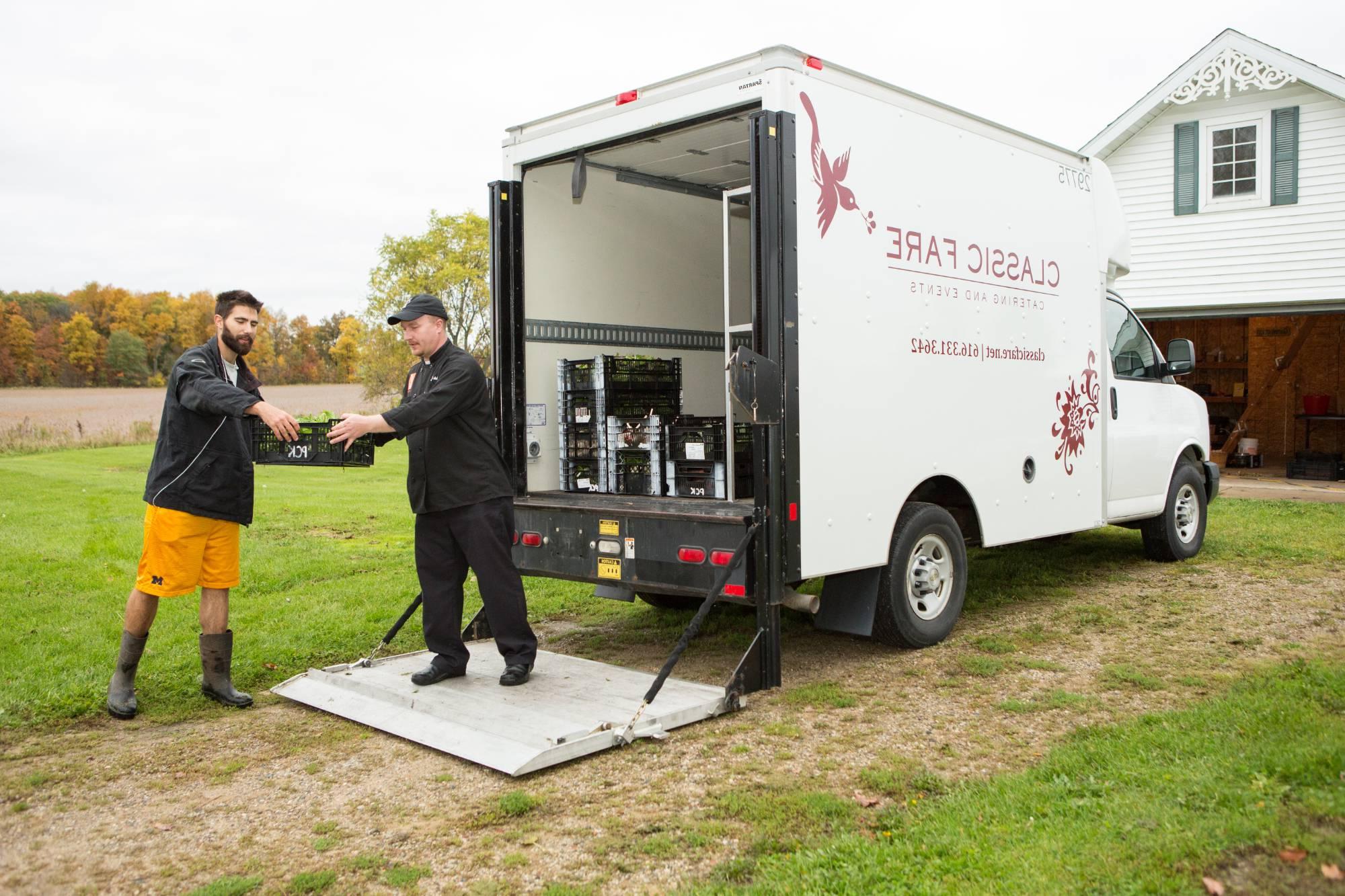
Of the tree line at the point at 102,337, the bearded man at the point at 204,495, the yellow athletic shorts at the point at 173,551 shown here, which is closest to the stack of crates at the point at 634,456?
the bearded man at the point at 204,495

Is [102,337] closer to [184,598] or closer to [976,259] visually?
[184,598]

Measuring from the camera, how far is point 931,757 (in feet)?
13.9

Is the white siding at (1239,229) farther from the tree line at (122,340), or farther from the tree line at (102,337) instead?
the tree line at (102,337)

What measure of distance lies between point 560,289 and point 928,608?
276 cm

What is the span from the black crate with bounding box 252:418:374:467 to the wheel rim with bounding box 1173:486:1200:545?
6657 mm

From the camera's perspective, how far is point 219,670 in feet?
16.8

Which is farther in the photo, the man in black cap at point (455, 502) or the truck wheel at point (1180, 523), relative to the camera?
the truck wheel at point (1180, 523)

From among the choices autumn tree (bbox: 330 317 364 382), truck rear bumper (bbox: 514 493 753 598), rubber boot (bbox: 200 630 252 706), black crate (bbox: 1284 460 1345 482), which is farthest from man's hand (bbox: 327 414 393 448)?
autumn tree (bbox: 330 317 364 382)

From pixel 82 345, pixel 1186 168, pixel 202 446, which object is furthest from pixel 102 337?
pixel 202 446

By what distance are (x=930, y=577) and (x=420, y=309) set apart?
304 centimetres

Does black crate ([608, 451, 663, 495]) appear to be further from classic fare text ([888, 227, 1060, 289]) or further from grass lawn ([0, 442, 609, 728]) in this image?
classic fare text ([888, 227, 1060, 289])

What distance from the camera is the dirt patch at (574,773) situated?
3387 millimetres

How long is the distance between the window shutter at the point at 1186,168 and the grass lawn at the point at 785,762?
29.7 feet

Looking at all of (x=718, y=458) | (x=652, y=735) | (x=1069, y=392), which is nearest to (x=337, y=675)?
(x=652, y=735)
